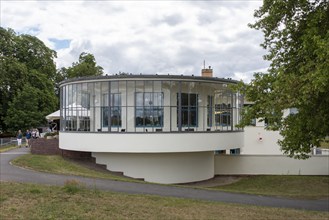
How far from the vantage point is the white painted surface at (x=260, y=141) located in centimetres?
3481

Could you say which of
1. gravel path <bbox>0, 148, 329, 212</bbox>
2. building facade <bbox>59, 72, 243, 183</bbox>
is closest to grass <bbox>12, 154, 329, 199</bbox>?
building facade <bbox>59, 72, 243, 183</bbox>

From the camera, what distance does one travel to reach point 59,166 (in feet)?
69.6

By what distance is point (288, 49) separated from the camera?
1293 cm

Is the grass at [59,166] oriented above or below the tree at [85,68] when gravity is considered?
below

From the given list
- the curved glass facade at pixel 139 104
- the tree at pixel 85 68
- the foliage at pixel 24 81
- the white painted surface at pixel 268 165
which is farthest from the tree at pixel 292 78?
the tree at pixel 85 68

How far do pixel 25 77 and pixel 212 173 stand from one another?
28.4 m

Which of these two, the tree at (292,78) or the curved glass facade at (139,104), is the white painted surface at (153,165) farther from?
the tree at (292,78)

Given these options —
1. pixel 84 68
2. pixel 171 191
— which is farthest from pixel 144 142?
pixel 84 68

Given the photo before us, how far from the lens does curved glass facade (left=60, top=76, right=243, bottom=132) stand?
2280 centimetres

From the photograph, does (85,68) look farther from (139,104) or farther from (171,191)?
(171,191)

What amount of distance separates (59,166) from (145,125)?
→ 533 cm

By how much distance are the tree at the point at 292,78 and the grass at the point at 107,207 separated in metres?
2.58

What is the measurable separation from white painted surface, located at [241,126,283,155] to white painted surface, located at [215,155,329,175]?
7302 mm

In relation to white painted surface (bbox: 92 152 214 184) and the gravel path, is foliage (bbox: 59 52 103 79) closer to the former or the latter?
white painted surface (bbox: 92 152 214 184)
